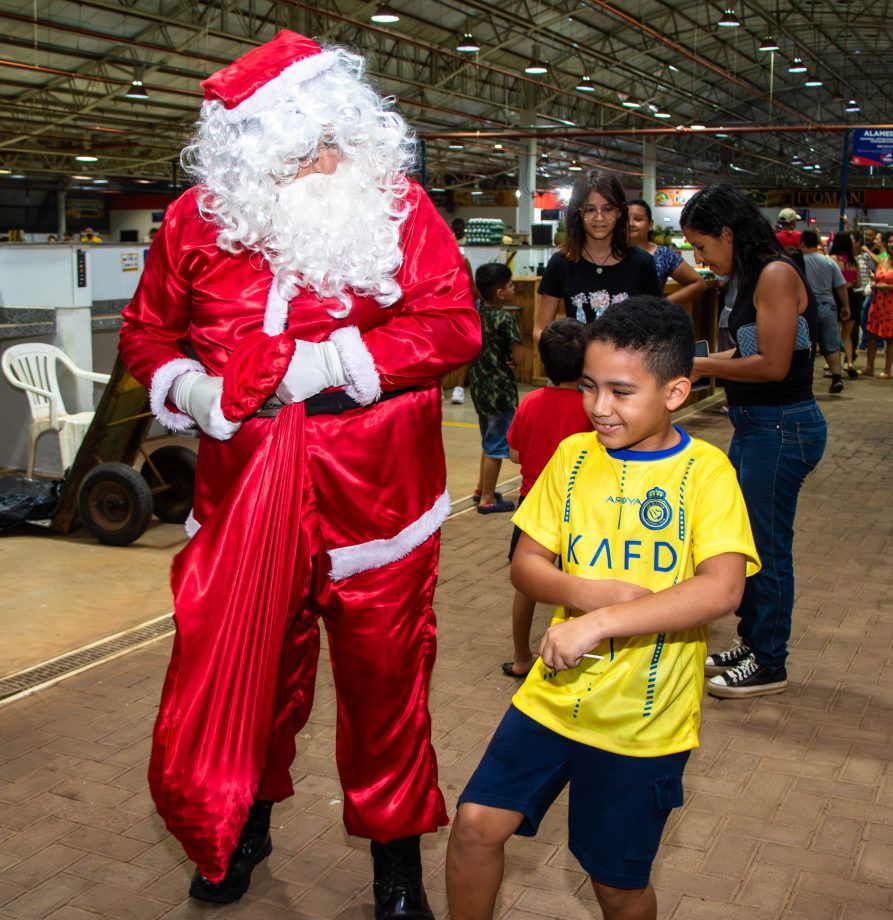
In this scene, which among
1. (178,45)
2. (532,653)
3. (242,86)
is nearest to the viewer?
(242,86)

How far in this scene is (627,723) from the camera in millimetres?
1882

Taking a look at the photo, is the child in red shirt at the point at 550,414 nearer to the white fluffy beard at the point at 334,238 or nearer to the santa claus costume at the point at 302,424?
the santa claus costume at the point at 302,424

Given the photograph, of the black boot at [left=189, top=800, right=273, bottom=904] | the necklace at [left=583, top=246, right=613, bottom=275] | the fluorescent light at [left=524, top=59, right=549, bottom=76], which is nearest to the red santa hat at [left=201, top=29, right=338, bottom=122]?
the black boot at [left=189, top=800, right=273, bottom=904]

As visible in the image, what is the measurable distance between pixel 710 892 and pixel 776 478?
4.48 ft

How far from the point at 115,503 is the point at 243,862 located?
11.5 ft

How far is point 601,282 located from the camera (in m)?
4.09

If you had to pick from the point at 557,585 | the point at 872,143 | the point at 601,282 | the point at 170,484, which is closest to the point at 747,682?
the point at 601,282

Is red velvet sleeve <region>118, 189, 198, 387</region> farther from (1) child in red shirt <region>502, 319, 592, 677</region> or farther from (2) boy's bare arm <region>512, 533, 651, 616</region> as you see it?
(1) child in red shirt <region>502, 319, 592, 677</region>

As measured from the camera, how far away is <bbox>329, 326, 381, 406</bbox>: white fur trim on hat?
2273 mm

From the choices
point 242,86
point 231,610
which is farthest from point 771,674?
point 242,86

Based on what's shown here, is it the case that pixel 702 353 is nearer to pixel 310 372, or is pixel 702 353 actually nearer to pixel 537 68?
pixel 310 372

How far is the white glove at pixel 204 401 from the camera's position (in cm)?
228

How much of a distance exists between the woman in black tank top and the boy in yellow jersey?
4.59 feet

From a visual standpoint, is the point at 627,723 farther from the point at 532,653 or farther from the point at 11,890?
the point at 532,653
